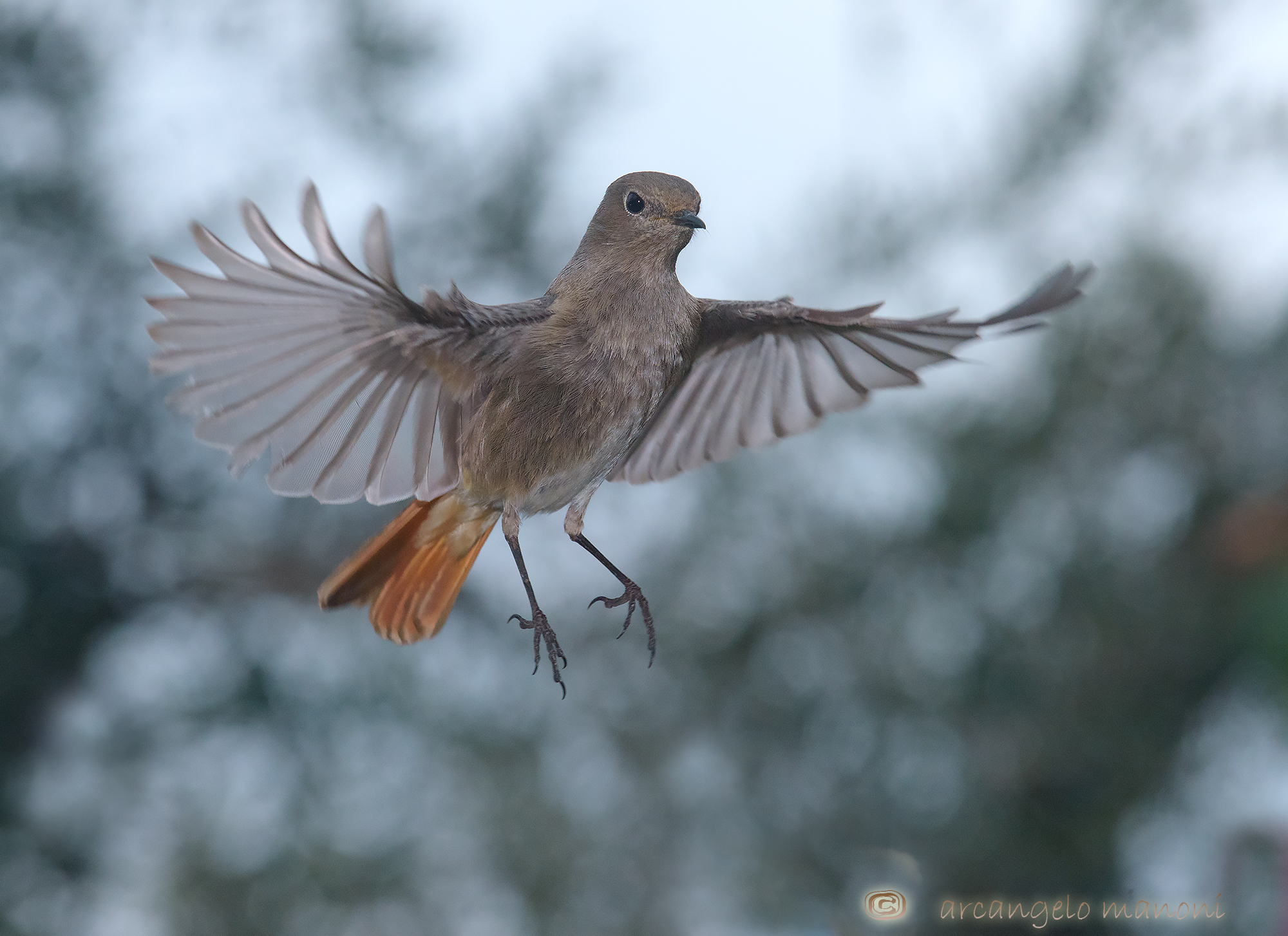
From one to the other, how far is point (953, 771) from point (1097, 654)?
1.03 meters

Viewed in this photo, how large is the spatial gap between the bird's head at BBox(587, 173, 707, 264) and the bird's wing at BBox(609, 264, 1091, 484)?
0.34ft

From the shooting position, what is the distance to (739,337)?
4.93 ft

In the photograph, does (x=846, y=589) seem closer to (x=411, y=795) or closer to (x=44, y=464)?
(x=411, y=795)

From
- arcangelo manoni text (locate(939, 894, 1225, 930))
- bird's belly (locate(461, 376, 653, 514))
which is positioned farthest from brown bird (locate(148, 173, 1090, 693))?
arcangelo manoni text (locate(939, 894, 1225, 930))

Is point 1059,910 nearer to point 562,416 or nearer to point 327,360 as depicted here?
point 562,416

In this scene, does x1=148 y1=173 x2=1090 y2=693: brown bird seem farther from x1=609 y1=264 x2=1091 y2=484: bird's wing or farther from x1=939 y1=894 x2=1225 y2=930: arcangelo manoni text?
x1=939 y1=894 x2=1225 y2=930: arcangelo manoni text

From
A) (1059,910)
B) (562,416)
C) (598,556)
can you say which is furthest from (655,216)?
(1059,910)

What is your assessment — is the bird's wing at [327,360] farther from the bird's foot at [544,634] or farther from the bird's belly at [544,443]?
the bird's foot at [544,634]

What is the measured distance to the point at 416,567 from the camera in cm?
134

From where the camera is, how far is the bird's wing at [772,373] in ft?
4.32

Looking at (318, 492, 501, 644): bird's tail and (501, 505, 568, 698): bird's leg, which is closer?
(501, 505, 568, 698): bird's leg

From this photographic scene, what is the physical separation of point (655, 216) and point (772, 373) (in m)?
0.46

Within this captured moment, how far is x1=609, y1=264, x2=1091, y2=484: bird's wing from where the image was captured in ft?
4.32

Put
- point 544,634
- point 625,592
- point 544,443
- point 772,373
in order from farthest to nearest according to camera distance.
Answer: point 772,373, point 625,592, point 544,443, point 544,634
